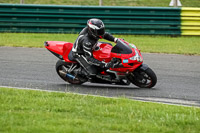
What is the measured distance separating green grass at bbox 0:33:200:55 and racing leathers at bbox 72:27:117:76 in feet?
18.0

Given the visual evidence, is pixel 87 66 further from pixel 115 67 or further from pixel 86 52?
pixel 115 67

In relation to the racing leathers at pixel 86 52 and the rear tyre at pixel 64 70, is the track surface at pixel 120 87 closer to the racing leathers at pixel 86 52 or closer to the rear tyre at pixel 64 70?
the rear tyre at pixel 64 70

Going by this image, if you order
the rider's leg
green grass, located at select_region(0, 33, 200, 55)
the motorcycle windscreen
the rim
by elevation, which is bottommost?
green grass, located at select_region(0, 33, 200, 55)

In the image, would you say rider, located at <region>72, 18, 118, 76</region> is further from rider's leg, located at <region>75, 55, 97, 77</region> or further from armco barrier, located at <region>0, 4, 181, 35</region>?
armco barrier, located at <region>0, 4, 181, 35</region>

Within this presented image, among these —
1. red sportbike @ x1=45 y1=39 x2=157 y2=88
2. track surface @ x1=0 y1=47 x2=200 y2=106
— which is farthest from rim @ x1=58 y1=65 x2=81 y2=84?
track surface @ x1=0 y1=47 x2=200 y2=106

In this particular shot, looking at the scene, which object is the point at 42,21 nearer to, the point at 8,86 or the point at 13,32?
the point at 13,32

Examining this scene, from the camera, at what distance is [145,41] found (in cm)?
1634

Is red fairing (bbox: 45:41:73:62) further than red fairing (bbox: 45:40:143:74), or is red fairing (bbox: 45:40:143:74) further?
red fairing (bbox: 45:41:73:62)

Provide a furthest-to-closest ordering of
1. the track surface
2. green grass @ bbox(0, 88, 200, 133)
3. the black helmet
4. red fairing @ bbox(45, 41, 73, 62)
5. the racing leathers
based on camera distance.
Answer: red fairing @ bbox(45, 41, 73, 62), the racing leathers, the black helmet, the track surface, green grass @ bbox(0, 88, 200, 133)

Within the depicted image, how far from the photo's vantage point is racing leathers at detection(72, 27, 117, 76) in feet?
29.6

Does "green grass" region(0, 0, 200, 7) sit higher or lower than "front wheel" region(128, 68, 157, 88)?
lower

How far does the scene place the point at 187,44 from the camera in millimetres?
15766

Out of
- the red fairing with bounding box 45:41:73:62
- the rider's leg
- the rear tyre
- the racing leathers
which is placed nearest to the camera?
the racing leathers

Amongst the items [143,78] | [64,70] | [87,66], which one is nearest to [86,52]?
[87,66]
